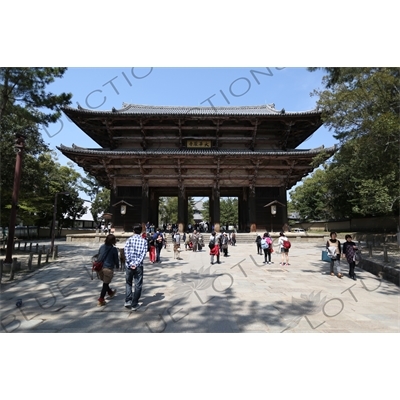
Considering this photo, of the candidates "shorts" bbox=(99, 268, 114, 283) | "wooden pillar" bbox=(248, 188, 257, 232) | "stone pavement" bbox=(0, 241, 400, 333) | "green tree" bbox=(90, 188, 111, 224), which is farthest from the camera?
"green tree" bbox=(90, 188, 111, 224)

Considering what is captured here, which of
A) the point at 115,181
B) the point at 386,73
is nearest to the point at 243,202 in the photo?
the point at 115,181

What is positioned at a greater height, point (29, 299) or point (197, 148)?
point (197, 148)

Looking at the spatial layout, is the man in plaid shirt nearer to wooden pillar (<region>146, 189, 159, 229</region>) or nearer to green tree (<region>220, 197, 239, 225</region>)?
wooden pillar (<region>146, 189, 159, 229</region>)

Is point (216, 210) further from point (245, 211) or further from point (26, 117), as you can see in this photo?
point (26, 117)

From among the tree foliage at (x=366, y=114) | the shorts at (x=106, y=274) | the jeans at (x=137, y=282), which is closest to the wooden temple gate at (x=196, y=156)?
the tree foliage at (x=366, y=114)

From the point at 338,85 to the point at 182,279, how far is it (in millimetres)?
9980

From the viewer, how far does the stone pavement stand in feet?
16.2

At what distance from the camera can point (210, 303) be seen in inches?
245

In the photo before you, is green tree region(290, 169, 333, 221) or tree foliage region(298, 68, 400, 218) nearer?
tree foliage region(298, 68, 400, 218)

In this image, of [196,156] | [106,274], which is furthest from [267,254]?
[196,156]

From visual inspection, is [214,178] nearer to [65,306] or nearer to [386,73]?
[386,73]

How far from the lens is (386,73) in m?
8.66

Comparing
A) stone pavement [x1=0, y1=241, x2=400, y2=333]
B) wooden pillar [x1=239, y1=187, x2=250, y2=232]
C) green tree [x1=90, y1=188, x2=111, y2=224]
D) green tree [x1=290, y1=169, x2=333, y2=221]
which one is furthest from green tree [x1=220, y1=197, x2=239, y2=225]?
stone pavement [x1=0, y1=241, x2=400, y2=333]

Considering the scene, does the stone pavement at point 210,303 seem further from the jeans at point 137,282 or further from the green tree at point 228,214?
the green tree at point 228,214
